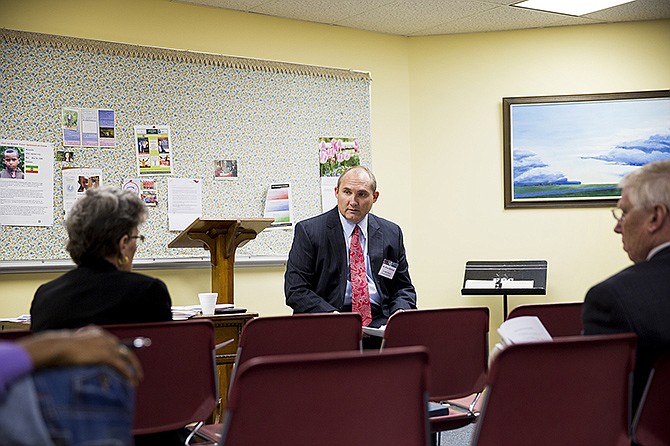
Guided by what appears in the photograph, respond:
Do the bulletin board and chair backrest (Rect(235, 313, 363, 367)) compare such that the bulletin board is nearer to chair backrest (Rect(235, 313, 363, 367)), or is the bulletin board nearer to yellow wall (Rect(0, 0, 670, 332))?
yellow wall (Rect(0, 0, 670, 332))

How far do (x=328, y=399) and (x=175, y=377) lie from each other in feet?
3.14

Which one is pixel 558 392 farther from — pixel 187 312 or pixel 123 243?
pixel 187 312

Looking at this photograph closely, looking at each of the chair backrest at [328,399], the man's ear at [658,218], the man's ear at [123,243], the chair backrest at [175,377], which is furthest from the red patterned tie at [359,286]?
the chair backrest at [328,399]

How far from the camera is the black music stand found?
21.5 feet

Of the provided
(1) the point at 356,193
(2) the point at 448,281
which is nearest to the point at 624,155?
(2) the point at 448,281

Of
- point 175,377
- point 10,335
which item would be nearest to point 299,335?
point 175,377

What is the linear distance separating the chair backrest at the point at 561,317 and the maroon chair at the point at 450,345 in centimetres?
24

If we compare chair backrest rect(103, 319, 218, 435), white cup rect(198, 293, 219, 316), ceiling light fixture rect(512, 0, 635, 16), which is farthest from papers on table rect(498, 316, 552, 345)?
ceiling light fixture rect(512, 0, 635, 16)

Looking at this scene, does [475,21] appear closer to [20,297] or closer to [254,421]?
[20,297]

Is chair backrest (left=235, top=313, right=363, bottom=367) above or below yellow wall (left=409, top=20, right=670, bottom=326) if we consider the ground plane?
below

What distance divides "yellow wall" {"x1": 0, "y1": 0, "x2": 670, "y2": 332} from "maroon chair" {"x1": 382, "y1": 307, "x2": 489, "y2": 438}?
360cm

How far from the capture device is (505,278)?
6.69 m

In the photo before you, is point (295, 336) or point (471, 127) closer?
point (295, 336)

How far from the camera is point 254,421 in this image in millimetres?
1945
